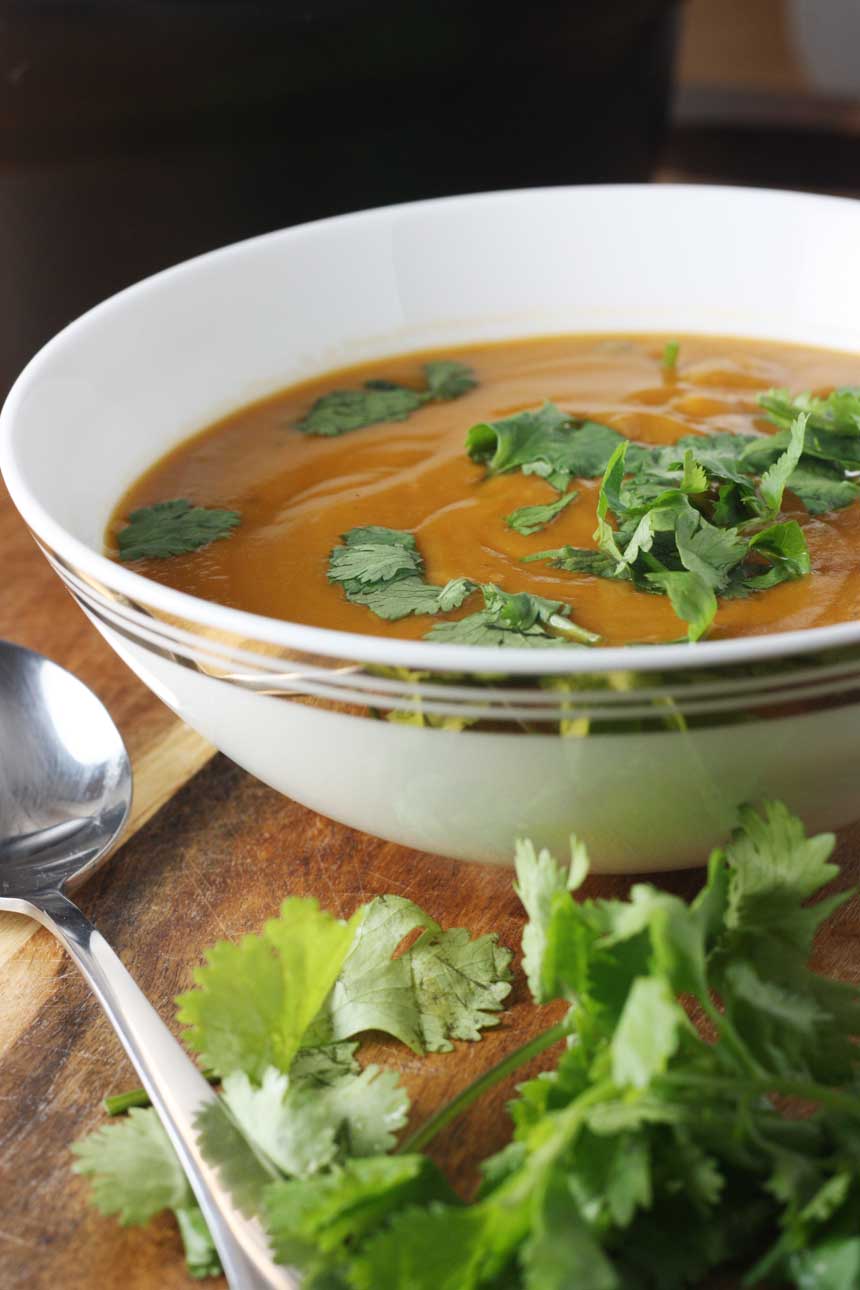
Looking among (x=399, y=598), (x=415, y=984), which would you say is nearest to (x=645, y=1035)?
(x=415, y=984)

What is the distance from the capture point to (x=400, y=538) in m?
1.87

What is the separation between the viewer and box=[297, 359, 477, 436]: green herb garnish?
7.52ft

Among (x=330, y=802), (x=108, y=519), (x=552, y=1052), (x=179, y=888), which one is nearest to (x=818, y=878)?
(x=552, y=1052)

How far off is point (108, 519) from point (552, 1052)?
965mm

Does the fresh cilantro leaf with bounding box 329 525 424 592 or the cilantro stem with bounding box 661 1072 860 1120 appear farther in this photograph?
the fresh cilantro leaf with bounding box 329 525 424 592

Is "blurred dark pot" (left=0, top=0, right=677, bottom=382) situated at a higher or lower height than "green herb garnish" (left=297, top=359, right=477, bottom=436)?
higher

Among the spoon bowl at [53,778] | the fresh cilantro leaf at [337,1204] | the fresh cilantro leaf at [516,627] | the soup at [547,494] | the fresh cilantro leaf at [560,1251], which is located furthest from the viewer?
the spoon bowl at [53,778]

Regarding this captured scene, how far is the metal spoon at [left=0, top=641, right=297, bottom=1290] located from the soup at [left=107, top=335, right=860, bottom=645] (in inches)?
8.9

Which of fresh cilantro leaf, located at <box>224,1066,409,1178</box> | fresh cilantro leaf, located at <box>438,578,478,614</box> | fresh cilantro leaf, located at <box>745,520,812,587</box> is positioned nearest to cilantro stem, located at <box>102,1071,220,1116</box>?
fresh cilantro leaf, located at <box>224,1066,409,1178</box>

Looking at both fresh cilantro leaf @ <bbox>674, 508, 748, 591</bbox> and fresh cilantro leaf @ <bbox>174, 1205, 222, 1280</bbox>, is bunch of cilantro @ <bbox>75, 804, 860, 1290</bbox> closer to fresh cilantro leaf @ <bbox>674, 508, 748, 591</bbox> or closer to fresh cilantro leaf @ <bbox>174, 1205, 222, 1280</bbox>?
fresh cilantro leaf @ <bbox>174, 1205, 222, 1280</bbox>

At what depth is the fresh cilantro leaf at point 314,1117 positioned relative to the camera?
4.32 feet

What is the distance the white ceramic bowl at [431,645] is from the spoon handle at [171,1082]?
0.86 feet

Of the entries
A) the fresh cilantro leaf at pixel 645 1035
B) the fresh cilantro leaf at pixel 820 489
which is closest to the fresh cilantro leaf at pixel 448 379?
the fresh cilantro leaf at pixel 820 489

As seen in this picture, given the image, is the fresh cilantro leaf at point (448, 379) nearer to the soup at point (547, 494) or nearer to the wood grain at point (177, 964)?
the soup at point (547, 494)
